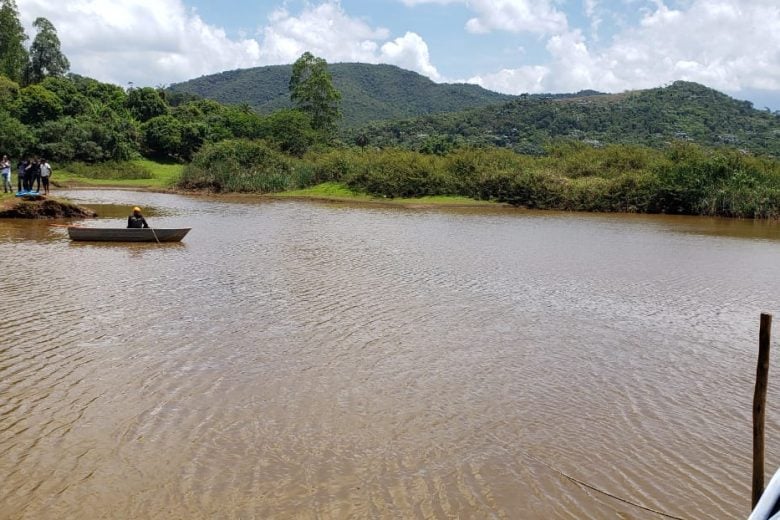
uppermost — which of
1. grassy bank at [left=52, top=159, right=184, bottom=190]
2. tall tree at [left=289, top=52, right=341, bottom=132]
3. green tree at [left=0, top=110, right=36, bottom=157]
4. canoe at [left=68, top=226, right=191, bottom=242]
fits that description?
tall tree at [left=289, top=52, right=341, bottom=132]

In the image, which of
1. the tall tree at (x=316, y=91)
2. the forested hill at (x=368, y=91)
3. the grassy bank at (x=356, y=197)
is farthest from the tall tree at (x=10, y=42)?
the forested hill at (x=368, y=91)

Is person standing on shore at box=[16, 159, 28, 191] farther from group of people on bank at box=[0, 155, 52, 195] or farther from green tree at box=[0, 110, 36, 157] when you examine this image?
green tree at box=[0, 110, 36, 157]

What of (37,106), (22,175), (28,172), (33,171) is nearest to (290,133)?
(37,106)

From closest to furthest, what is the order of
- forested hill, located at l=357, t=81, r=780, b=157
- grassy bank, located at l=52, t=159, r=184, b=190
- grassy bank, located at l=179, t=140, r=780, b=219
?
1. grassy bank, located at l=179, t=140, r=780, b=219
2. grassy bank, located at l=52, t=159, r=184, b=190
3. forested hill, located at l=357, t=81, r=780, b=157

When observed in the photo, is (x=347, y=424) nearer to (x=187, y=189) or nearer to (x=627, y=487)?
(x=627, y=487)

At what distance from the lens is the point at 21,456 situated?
21.8ft

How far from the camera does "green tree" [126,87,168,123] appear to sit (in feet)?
238

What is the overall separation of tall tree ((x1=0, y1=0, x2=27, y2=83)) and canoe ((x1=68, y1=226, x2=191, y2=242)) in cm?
6533

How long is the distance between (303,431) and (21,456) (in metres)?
2.85

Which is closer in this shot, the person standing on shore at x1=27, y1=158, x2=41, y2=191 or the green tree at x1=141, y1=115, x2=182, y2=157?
the person standing on shore at x1=27, y1=158, x2=41, y2=191

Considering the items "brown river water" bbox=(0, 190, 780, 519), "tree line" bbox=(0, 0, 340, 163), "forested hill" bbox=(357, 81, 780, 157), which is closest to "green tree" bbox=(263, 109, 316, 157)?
"tree line" bbox=(0, 0, 340, 163)

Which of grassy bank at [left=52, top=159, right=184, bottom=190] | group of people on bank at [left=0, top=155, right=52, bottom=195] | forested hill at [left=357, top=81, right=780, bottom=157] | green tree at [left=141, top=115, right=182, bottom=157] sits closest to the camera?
group of people on bank at [left=0, top=155, right=52, bottom=195]

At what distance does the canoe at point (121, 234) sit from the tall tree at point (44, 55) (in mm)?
71026

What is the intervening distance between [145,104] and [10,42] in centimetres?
1808
